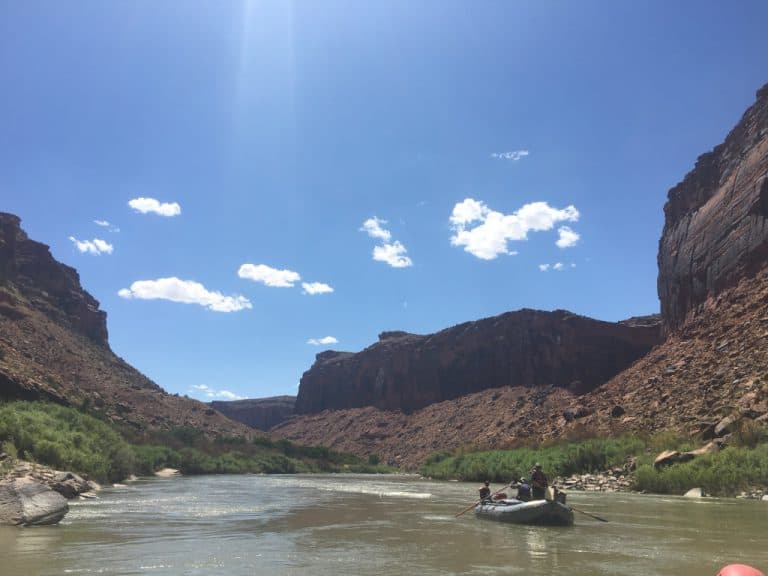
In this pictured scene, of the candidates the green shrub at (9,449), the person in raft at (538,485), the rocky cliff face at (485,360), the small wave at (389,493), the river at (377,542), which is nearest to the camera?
the river at (377,542)

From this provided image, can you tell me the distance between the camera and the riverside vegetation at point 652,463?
24.8 meters

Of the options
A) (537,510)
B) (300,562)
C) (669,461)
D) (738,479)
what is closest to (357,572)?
(300,562)

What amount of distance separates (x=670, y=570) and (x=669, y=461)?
20.0m

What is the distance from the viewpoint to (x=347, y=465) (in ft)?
299

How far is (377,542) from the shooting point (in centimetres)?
1455

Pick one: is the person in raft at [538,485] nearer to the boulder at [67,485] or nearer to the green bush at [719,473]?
the green bush at [719,473]

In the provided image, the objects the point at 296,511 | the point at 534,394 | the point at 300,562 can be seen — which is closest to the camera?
the point at 300,562

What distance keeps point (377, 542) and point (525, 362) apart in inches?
3547

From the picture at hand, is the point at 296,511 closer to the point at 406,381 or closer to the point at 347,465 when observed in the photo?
the point at 347,465

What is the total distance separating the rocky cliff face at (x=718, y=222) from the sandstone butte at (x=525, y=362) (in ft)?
0.67

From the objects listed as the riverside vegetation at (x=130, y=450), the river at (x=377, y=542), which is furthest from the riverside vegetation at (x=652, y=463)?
the riverside vegetation at (x=130, y=450)

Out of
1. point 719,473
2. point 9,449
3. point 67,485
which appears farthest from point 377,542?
point 9,449

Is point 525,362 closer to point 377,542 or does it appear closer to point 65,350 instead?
point 65,350

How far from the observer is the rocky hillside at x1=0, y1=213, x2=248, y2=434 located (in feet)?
183
